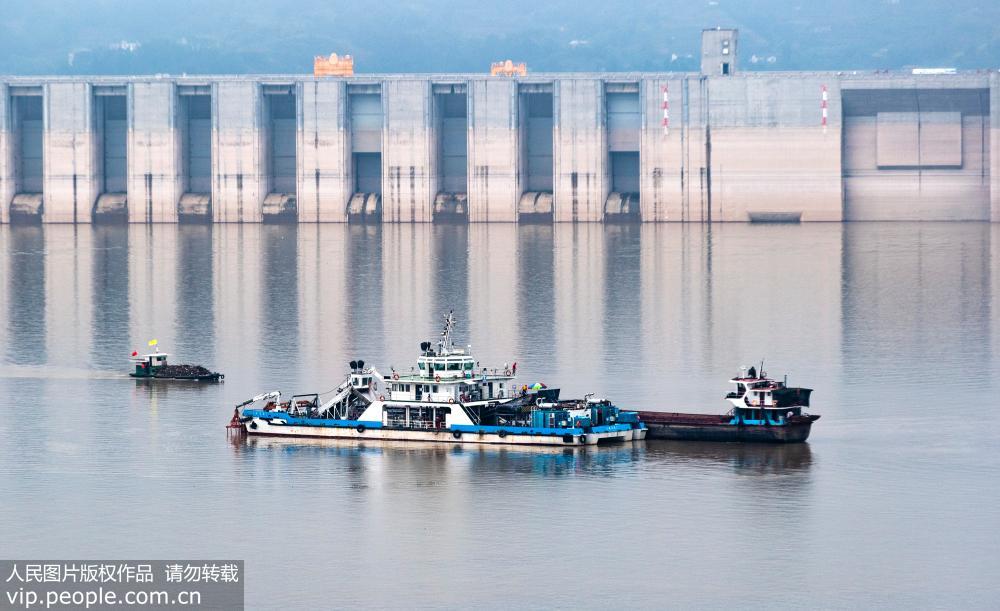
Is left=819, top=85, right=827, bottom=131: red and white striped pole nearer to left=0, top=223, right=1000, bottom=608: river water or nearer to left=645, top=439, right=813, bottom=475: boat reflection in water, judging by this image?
left=0, top=223, right=1000, bottom=608: river water

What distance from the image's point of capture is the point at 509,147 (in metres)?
158

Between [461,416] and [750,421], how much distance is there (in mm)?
8415

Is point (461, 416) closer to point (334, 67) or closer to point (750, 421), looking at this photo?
point (750, 421)

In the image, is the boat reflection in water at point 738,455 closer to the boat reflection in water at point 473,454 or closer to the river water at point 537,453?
the river water at point 537,453

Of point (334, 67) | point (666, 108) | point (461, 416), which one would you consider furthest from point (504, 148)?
point (461, 416)

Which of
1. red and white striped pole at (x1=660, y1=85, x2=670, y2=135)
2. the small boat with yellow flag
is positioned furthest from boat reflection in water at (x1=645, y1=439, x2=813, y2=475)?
red and white striped pole at (x1=660, y1=85, x2=670, y2=135)

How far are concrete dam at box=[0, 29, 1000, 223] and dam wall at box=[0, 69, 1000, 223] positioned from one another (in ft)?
0.55

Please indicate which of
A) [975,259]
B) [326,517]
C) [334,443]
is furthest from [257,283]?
[326,517]

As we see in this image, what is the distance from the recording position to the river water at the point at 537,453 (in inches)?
1577

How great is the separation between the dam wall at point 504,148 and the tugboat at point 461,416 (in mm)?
103138

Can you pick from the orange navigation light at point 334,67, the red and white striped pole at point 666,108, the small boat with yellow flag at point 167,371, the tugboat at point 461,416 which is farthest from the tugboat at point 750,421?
the orange navigation light at point 334,67

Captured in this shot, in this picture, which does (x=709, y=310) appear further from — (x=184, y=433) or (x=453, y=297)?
(x=184, y=433)

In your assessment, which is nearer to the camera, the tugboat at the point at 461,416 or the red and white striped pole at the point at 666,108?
the tugboat at the point at 461,416

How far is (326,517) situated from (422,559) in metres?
4.53
